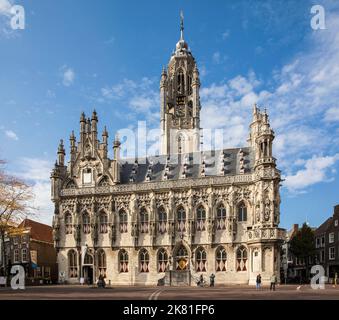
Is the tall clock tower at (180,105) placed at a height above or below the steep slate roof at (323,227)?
above

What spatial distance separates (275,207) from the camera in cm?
4547

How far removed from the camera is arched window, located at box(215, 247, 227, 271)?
48.0 meters

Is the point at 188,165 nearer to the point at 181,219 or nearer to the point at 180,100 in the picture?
the point at 181,219

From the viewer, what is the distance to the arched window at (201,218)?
49344 millimetres

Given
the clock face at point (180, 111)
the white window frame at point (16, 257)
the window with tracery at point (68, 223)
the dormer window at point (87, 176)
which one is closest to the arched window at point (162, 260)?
the window with tracery at point (68, 223)

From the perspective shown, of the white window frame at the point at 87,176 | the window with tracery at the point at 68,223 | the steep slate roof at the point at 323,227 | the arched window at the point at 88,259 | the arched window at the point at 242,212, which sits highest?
the white window frame at the point at 87,176

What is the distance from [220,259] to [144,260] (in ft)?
32.8

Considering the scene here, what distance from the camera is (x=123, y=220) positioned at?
5272 cm

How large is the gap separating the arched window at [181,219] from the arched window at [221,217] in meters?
4.43

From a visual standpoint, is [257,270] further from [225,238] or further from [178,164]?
[178,164]

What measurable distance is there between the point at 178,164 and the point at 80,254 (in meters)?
18.3

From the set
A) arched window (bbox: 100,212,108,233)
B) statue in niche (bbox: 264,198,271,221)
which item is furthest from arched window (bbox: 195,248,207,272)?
arched window (bbox: 100,212,108,233)

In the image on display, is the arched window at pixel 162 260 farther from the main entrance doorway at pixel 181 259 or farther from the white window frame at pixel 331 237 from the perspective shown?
the white window frame at pixel 331 237
